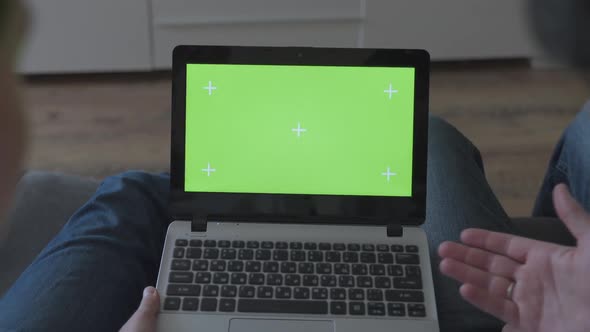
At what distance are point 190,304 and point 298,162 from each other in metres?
0.24

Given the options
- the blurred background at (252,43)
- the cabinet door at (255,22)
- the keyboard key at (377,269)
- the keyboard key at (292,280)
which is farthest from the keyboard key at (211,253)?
the cabinet door at (255,22)

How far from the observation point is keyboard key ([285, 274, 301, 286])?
34.3 inches

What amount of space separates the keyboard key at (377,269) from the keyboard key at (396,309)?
5cm

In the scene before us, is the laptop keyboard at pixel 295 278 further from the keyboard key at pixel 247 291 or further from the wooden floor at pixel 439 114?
the wooden floor at pixel 439 114

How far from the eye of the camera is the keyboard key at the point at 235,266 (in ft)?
2.90

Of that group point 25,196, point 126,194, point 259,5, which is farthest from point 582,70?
point 259,5

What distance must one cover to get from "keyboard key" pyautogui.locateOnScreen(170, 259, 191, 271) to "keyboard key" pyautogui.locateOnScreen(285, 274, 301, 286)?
0.43ft

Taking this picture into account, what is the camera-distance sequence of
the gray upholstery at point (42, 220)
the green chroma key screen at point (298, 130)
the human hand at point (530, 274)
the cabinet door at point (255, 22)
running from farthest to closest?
the cabinet door at point (255, 22) < the gray upholstery at point (42, 220) < the green chroma key screen at point (298, 130) < the human hand at point (530, 274)

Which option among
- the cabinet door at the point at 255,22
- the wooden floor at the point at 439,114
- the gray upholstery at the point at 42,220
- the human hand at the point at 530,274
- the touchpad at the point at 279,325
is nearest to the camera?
the human hand at the point at 530,274

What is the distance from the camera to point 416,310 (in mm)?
836

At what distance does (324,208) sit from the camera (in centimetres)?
94

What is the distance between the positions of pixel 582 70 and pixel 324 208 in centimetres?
66

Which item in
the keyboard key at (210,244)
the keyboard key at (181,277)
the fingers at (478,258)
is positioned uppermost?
the fingers at (478,258)

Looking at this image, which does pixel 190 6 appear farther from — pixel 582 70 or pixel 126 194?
pixel 582 70
